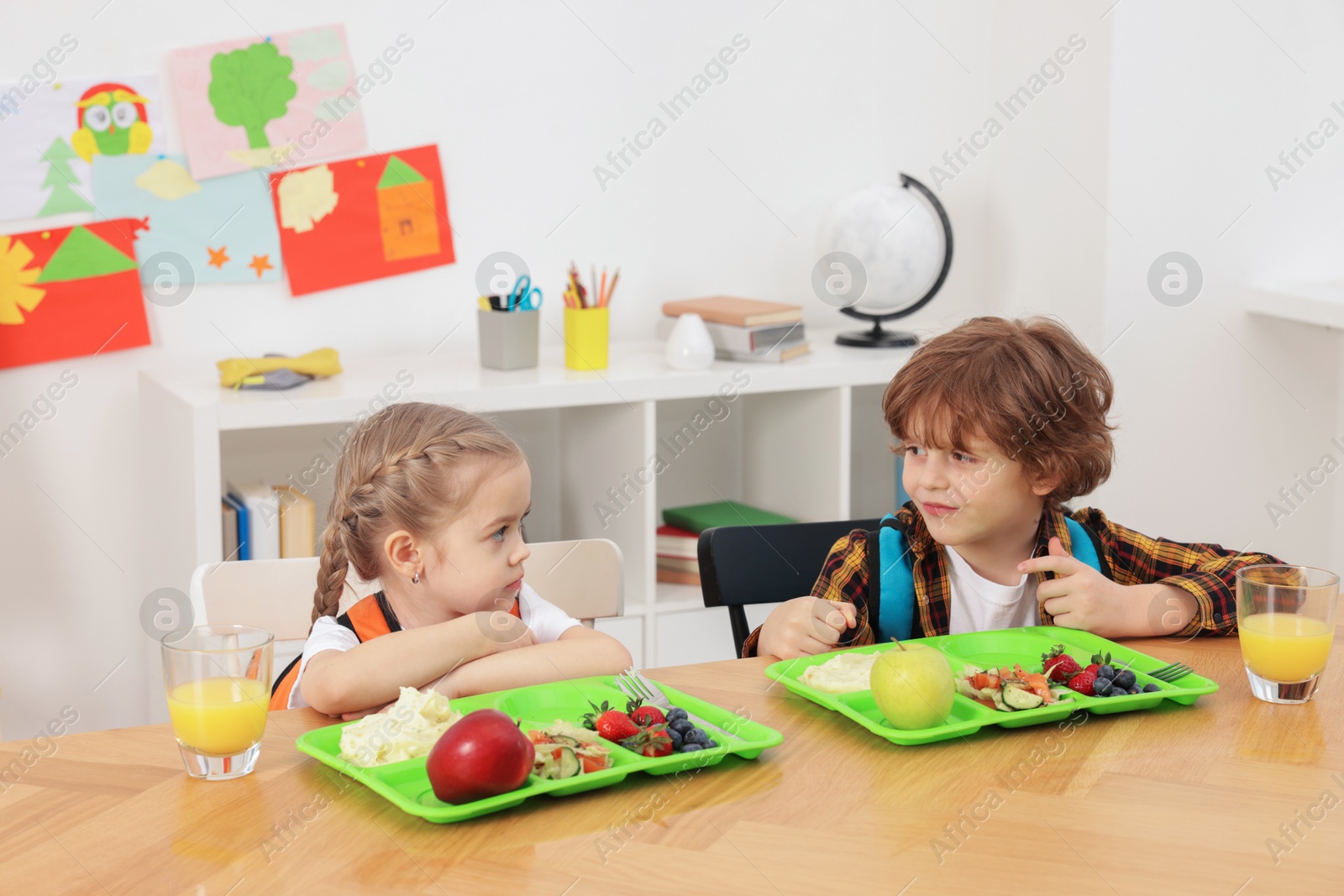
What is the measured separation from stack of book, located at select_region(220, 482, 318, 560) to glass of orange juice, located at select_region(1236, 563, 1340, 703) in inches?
57.2

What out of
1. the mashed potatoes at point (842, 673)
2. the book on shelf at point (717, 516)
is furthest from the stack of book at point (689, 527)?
the mashed potatoes at point (842, 673)

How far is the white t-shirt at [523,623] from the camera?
46.2 inches

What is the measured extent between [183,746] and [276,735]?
0.10 m

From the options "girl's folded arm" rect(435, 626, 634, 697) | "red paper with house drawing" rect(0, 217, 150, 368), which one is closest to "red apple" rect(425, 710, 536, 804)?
"girl's folded arm" rect(435, 626, 634, 697)

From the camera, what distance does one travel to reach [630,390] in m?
2.23

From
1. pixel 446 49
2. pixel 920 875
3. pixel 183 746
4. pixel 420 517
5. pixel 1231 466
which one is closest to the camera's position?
pixel 920 875

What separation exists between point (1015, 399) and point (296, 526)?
1.26m

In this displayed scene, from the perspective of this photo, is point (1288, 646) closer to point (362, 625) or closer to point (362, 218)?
point (362, 625)

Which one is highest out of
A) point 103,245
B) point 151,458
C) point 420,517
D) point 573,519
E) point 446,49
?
point 446,49

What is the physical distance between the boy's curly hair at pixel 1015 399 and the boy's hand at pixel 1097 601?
118mm

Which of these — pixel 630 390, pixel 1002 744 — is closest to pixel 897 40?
pixel 630 390

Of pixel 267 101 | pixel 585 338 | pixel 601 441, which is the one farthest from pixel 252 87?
pixel 601 441

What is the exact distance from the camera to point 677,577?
245cm

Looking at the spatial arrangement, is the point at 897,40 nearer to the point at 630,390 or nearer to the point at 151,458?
the point at 630,390
